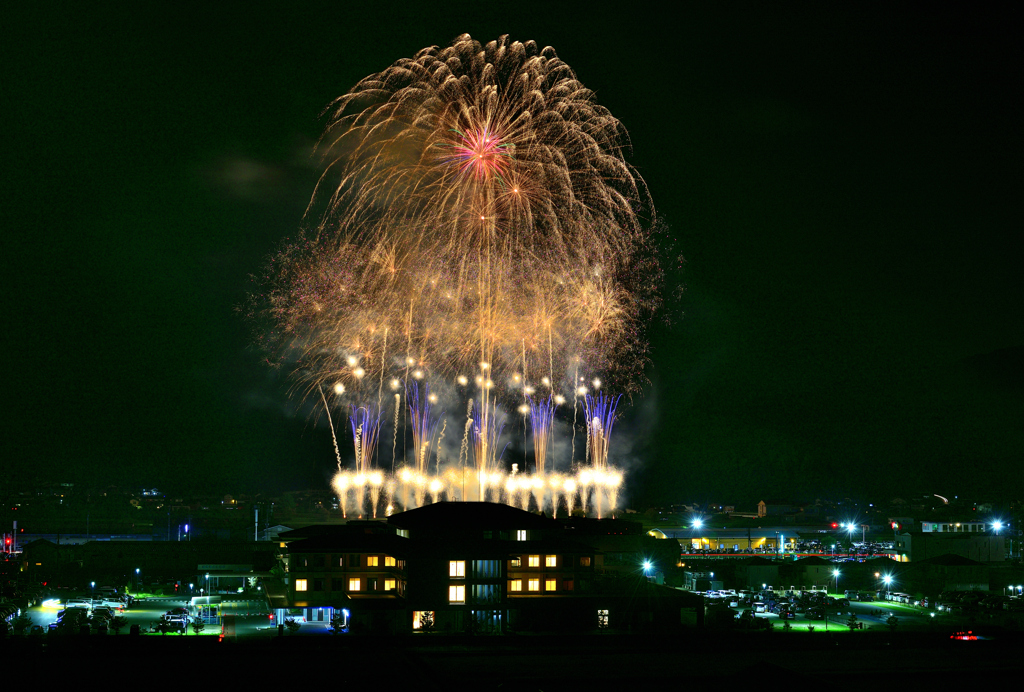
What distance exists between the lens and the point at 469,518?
31.5m

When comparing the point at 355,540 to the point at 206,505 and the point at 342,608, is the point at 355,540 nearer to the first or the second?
the point at 342,608

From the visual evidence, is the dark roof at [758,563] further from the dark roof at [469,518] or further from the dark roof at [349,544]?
the dark roof at [349,544]

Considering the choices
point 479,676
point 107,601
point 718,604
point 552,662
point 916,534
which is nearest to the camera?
point 479,676

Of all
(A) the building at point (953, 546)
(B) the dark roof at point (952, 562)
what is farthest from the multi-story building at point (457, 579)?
(A) the building at point (953, 546)

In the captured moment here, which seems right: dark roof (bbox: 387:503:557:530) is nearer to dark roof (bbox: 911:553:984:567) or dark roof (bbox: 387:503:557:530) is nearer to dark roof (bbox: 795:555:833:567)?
dark roof (bbox: 795:555:833:567)

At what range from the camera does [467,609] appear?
2920 centimetres

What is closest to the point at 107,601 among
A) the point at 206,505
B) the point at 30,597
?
the point at 30,597

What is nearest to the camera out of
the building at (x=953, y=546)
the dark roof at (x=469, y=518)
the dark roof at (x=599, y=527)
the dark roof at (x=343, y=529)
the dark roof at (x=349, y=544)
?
the dark roof at (x=469, y=518)

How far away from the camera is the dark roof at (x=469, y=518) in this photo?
1227 inches

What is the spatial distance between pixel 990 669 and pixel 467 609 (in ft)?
52.7

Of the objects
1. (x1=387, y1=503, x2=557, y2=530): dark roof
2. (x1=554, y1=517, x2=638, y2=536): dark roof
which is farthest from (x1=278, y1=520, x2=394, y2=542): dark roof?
(x1=554, y1=517, x2=638, y2=536): dark roof

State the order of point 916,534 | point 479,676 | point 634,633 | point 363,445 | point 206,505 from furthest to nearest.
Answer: point 206,505, point 916,534, point 363,445, point 634,633, point 479,676

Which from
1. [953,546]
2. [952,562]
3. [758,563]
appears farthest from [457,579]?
[953,546]

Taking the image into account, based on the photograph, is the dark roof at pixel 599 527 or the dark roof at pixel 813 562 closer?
the dark roof at pixel 599 527
